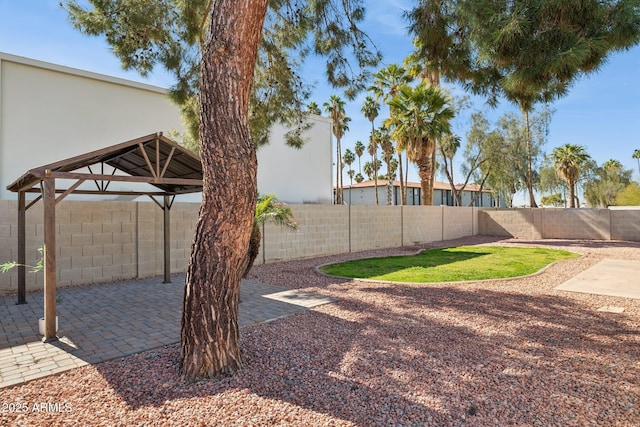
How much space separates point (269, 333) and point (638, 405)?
391 centimetres

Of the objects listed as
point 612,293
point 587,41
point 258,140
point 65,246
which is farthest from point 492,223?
point 65,246

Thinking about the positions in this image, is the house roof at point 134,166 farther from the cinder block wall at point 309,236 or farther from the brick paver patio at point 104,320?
the cinder block wall at point 309,236

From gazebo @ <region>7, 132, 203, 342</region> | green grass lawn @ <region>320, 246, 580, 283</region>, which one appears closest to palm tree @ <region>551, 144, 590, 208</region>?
green grass lawn @ <region>320, 246, 580, 283</region>

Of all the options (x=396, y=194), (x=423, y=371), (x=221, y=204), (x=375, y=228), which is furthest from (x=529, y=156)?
(x=221, y=204)

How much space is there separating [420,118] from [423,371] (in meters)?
16.0

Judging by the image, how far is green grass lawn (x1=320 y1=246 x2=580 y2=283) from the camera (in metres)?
9.14

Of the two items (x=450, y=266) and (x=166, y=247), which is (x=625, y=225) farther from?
(x=166, y=247)

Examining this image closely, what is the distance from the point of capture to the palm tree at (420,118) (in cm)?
1772

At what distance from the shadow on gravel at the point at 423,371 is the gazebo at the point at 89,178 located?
176cm

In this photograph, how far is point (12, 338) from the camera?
4.91m

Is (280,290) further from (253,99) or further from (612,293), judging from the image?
(612,293)

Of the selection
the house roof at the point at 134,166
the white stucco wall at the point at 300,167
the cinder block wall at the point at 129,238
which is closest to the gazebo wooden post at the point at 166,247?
the house roof at the point at 134,166

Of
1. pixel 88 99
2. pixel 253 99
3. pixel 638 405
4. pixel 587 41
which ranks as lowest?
pixel 638 405

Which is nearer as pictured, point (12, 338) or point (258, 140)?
point (12, 338)
